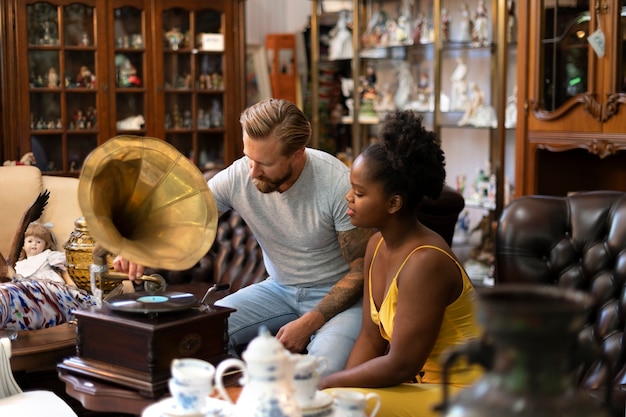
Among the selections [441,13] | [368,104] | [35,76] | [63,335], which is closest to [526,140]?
[441,13]

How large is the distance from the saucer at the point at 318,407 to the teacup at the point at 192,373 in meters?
0.18

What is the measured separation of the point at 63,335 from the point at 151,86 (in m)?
3.49

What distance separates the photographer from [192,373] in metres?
1.58

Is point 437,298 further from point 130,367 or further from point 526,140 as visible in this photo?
point 526,140

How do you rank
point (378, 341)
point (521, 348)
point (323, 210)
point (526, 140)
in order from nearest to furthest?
point (521, 348) → point (378, 341) → point (323, 210) → point (526, 140)

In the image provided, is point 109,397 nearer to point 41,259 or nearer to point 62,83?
point 41,259

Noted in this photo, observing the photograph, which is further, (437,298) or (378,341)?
(378,341)

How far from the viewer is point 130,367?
2125mm

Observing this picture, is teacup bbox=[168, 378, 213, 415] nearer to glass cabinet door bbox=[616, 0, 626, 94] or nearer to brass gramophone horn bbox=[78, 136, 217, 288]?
brass gramophone horn bbox=[78, 136, 217, 288]

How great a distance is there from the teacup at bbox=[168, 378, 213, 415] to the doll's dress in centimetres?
186

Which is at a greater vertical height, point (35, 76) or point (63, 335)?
point (35, 76)

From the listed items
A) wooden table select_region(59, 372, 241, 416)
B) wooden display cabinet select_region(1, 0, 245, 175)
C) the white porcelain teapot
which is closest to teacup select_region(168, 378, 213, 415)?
the white porcelain teapot

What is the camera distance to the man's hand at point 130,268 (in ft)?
7.86

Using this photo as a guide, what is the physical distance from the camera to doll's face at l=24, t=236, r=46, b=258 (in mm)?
3598
